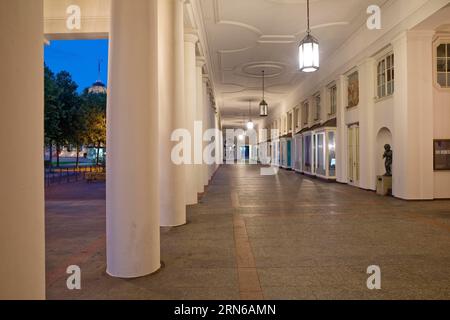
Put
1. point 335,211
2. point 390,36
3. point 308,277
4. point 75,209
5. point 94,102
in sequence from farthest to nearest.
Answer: point 94,102
point 390,36
point 75,209
point 335,211
point 308,277

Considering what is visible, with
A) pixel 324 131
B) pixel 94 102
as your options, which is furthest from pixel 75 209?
pixel 94 102

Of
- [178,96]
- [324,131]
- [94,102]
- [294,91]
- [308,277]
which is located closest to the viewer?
[308,277]

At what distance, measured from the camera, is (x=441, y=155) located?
9.99 metres

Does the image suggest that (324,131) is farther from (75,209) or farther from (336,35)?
(75,209)

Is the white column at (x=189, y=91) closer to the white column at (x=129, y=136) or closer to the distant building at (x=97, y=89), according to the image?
the white column at (x=129, y=136)

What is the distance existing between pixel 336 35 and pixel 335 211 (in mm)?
8447

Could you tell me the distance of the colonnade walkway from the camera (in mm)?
3588

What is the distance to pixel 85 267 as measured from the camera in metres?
4.38

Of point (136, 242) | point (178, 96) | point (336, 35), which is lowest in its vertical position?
point (136, 242)

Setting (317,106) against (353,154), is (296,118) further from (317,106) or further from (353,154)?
(353,154)

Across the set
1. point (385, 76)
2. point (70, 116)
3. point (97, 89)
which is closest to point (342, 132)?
point (385, 76)

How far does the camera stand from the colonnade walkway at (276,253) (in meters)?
3.59

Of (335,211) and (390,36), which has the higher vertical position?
(390,36)

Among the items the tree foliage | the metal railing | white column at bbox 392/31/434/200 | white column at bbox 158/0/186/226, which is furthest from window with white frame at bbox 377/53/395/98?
the tree foliage
